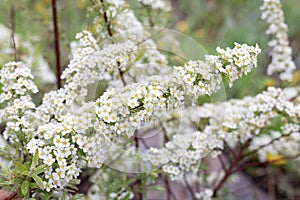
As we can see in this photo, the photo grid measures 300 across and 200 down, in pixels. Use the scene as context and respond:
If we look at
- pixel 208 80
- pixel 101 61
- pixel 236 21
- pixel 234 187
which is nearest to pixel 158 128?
pixel 101 61

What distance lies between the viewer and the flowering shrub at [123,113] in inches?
41.9

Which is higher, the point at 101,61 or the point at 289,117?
the point at 101,61

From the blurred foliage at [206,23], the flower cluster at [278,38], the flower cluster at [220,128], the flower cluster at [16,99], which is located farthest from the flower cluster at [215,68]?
the blurred foliage at [206,23]

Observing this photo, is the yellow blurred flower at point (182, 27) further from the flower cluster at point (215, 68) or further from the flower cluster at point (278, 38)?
the flower cluster at point (215, 68)

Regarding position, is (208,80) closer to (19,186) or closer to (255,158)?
(19,186)

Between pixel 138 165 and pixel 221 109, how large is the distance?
34 cm

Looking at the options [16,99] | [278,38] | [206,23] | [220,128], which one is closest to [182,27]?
[206,23]

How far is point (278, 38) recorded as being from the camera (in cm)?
166

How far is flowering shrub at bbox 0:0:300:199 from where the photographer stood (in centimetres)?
106

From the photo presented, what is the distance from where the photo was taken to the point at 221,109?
1564 mm

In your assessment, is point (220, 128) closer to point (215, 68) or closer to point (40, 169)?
point (215, 68)

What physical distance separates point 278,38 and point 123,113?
84 cm

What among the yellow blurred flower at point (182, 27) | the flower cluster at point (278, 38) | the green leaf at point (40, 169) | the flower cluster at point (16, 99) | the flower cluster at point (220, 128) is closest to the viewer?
the green leaf at point (40, 169)

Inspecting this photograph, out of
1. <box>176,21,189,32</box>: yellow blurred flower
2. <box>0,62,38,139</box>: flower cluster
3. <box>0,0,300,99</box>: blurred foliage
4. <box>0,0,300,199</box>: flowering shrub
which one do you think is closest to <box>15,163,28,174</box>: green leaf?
<box>0,0,300,199</box>: flowering shrub
